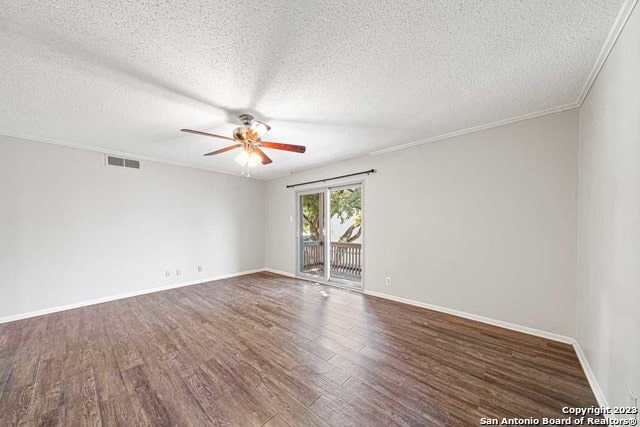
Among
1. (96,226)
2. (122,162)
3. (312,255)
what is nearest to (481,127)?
(312,255)

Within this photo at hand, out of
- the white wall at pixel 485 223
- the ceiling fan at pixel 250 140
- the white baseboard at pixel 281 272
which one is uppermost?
the ceiling fan at pixel 250 140

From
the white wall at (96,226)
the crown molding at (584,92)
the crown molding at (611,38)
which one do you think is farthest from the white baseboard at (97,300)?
the crown molding at (611,38)

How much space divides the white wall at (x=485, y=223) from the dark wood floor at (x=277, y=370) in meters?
0.38

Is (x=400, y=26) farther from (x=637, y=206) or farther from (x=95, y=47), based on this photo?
(x=95, y=47)

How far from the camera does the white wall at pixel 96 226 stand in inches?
124

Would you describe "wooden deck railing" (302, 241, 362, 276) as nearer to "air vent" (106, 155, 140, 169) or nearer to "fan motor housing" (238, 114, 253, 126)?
"fan motor housing" (238, 114, 253, 126)

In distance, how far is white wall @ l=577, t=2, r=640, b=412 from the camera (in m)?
1.28

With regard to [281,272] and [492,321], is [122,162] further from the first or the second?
[492,321]

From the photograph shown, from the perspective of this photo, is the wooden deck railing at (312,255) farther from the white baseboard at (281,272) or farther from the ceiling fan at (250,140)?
the ceiling fan at (250,140)

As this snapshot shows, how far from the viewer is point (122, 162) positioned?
4027 millimetres

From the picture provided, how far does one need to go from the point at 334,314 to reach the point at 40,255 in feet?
14.1

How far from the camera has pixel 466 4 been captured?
1.27 m

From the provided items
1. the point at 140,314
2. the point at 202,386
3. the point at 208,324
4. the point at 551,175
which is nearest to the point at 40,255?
the point at 140,314

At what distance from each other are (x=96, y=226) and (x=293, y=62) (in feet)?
13.9
